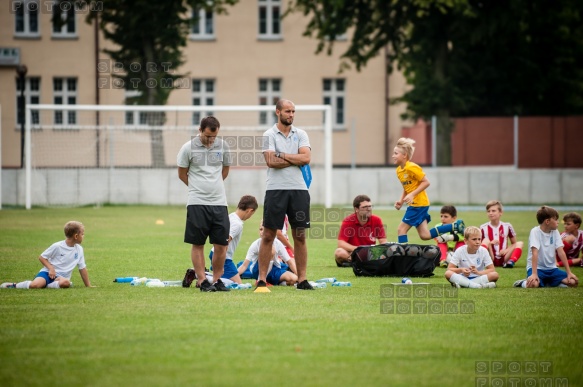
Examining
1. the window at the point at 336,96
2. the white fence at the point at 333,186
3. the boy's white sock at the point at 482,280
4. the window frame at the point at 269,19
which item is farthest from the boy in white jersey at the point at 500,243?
the window frame at the point at 269,19

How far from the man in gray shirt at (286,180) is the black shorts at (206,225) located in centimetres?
49

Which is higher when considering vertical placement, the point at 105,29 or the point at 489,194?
the point at 105,29

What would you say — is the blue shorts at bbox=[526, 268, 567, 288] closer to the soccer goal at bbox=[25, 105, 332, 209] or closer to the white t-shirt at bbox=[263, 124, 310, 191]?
the white t-shirt at bbox=[263, 124, 310, 191]

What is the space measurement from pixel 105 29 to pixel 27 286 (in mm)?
31142

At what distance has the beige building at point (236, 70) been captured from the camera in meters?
48.8

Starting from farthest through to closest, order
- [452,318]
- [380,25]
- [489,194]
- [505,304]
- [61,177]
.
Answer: [380,25], [489,194], [61,177], [505,304], [452,318]

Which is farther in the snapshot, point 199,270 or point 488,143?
point 488,143

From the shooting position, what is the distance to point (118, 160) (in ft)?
119

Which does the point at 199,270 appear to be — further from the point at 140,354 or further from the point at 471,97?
the point at 471,97

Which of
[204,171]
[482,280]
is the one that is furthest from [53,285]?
[482,280]

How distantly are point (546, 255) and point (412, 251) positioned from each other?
223 centimetres

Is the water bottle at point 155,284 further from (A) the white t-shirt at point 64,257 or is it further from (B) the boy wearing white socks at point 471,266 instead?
(B) the boy wearing white socks at point 471,266

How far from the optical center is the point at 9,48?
4916 centimetres

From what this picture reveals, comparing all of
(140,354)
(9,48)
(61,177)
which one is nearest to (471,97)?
(61,177)
